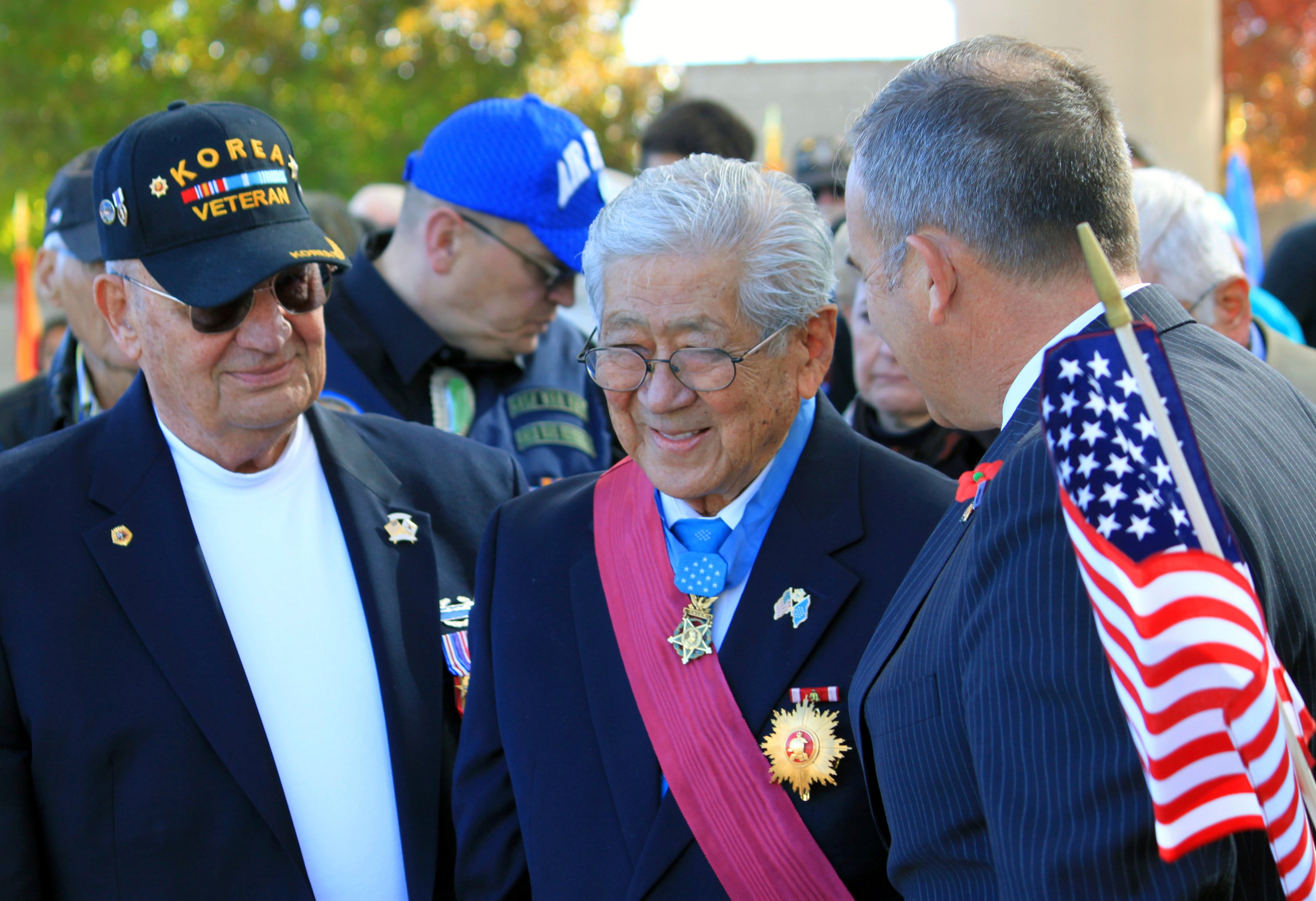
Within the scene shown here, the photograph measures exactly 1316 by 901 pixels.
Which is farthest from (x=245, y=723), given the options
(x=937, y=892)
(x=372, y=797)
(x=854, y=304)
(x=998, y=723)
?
(x=854, y=304)

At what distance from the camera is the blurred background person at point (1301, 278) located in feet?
19.1

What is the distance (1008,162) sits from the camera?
5.64 feet

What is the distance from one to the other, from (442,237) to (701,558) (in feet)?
5.65

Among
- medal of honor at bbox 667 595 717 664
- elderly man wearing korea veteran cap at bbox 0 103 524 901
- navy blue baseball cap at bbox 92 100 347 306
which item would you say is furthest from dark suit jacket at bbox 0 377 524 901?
medal of honor at bbox 667 595 717 664

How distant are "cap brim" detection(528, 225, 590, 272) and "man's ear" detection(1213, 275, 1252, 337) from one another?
5.81ft

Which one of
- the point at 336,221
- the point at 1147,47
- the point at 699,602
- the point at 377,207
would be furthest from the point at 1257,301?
the point at 377,207

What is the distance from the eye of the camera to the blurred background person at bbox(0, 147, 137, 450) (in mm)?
3615

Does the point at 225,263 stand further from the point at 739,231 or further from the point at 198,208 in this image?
the point at 739,231

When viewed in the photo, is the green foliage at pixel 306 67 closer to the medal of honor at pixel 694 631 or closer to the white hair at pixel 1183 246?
the white hair at pixel 1183 246

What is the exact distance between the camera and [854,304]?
389cm

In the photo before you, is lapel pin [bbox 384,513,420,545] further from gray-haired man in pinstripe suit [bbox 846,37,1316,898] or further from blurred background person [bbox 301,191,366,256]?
blurred background person [bbox 301,191,366,256]

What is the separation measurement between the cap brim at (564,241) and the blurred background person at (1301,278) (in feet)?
12.8

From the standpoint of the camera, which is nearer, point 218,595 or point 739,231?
point 739,231

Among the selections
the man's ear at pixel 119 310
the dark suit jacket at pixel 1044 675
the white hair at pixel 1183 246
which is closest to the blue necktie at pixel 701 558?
the dark suit jacket at pixel 1044 675
